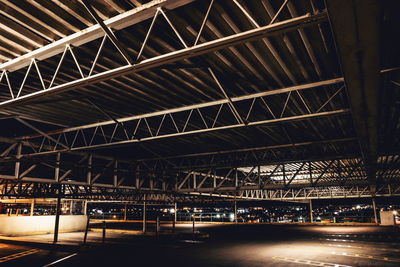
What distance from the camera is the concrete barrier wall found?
76.9ft

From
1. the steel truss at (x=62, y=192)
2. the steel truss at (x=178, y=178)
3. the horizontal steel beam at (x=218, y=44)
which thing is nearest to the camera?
the horizontal steel beam at (x=218, y=44)

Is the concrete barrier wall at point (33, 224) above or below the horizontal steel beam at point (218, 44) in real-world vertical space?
below

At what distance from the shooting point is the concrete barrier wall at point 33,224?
2343 centimetres

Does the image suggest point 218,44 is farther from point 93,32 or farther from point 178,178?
point 178,178

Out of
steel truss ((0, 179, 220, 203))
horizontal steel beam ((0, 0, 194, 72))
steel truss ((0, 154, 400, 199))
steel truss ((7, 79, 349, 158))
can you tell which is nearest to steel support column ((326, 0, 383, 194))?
steel truss ((7, 79, 349, 158))

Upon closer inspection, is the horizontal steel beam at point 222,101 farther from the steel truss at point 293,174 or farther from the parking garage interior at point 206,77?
the steel truss at point 293,174

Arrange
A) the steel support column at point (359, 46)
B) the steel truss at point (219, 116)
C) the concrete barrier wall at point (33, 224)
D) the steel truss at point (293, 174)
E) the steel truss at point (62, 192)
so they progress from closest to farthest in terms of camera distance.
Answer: the steel support column at point (359, 46) → the steel truss at point (219, 116) → the steel truss at point (293, 174) → the steel truss at point (62, 192) → the concrete barrier wall at point (33, 224)

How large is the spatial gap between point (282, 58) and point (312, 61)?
0.80 metres

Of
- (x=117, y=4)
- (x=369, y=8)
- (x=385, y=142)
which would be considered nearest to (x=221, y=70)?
(x=117, y=4)

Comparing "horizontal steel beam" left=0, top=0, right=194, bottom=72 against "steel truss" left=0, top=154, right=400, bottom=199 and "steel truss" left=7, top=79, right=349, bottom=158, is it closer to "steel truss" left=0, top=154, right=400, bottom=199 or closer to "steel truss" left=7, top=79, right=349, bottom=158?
"steel truss" left=7, top=79, right=349, bottom=158

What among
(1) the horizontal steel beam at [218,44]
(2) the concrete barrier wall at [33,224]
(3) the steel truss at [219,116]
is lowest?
(2) the concrete barrier wall at [33,224]

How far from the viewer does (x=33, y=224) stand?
25234mm

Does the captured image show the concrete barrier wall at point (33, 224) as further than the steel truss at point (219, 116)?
Yes

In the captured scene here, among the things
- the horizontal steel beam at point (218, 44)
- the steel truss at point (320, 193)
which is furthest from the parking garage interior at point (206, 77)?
the steel truss at point (320, 193)
